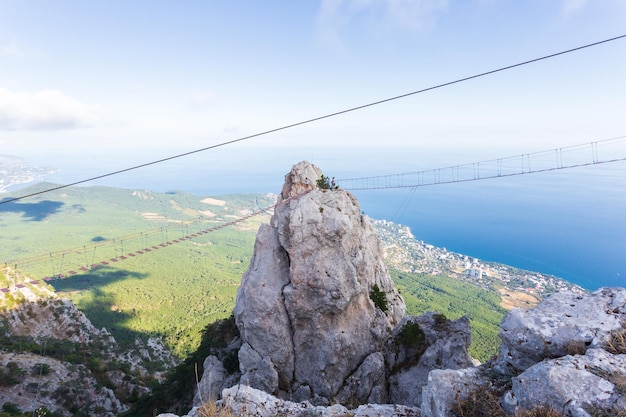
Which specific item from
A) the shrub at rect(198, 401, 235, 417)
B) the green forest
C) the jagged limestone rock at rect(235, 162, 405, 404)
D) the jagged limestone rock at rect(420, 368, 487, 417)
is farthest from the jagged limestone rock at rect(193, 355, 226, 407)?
the jagged limestone rock at rect(420, 368, 487, 417)

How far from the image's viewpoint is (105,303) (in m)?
73.6

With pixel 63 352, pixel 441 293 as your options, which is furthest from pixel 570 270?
pixel 63 352

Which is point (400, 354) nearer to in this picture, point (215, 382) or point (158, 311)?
point (215, 382)

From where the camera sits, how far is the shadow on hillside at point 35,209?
177875 mm

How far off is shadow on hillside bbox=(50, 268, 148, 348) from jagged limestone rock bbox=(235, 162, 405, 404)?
3793 centimetres

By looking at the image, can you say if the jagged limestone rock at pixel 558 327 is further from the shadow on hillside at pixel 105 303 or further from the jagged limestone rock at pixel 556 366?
the shadow on hillside at pixel 105 303

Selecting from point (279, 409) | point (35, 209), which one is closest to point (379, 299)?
point (279, 409)

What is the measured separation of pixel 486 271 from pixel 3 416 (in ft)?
382

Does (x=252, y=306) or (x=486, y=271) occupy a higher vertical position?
(x=252, y=306)

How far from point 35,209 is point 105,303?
17175cm

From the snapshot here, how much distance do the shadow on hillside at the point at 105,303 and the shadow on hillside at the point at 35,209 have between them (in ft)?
380

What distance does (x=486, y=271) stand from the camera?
103688 mm

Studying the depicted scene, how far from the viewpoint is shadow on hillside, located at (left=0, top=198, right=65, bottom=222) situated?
178 m

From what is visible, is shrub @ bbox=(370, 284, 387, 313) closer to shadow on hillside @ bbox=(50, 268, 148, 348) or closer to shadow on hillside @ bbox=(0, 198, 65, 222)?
shadow on hillside @ bbox=(50, 268, 148, 348)
